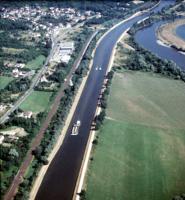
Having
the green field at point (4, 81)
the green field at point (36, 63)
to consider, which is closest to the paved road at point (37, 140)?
the green field at point (36, 63)

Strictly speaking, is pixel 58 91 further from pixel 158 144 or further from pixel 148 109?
pixel 158 144

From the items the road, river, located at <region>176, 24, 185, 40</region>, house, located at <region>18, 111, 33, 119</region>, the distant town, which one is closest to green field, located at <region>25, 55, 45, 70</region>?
the distant town

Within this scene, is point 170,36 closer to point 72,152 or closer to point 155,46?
point 155,46

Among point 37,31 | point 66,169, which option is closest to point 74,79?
point 66,169

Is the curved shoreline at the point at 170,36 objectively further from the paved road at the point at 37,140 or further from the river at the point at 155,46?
the paved road at the point at 37,140

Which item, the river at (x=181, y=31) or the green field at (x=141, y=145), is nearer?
the green field at (x=141, y=145)

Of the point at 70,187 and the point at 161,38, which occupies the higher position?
the point at 161,38
